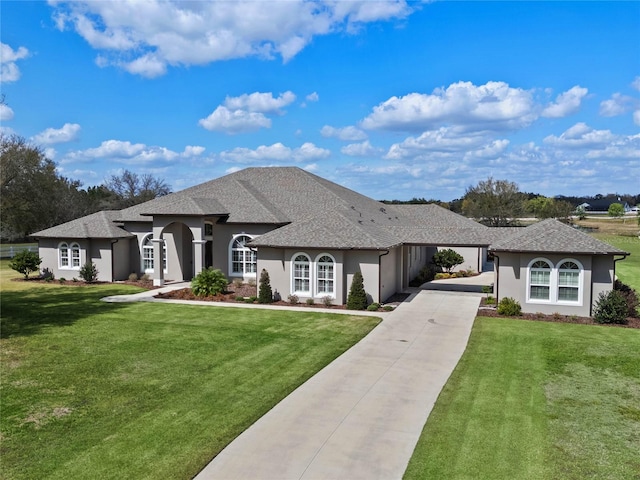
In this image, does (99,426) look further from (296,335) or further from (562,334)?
(562,334)

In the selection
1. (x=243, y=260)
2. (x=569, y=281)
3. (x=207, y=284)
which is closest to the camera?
(x=569, y=281)

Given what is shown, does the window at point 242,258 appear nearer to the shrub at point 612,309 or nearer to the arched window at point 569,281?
the arched window at point 569,281

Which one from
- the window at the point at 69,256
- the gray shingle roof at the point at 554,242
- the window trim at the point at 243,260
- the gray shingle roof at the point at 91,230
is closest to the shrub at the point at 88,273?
the window at the point at 69,256

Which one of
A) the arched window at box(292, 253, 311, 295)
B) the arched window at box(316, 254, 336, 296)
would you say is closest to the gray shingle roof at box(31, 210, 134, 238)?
the arched window at box(292, 253, 311, 295)

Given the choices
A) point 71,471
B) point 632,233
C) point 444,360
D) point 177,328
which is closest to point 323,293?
point 177,328

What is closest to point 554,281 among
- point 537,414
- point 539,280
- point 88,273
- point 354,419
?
point 539,280

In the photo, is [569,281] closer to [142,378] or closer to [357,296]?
[357,296]

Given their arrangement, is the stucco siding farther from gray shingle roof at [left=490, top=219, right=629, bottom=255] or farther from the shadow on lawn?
the shadow on lawn
